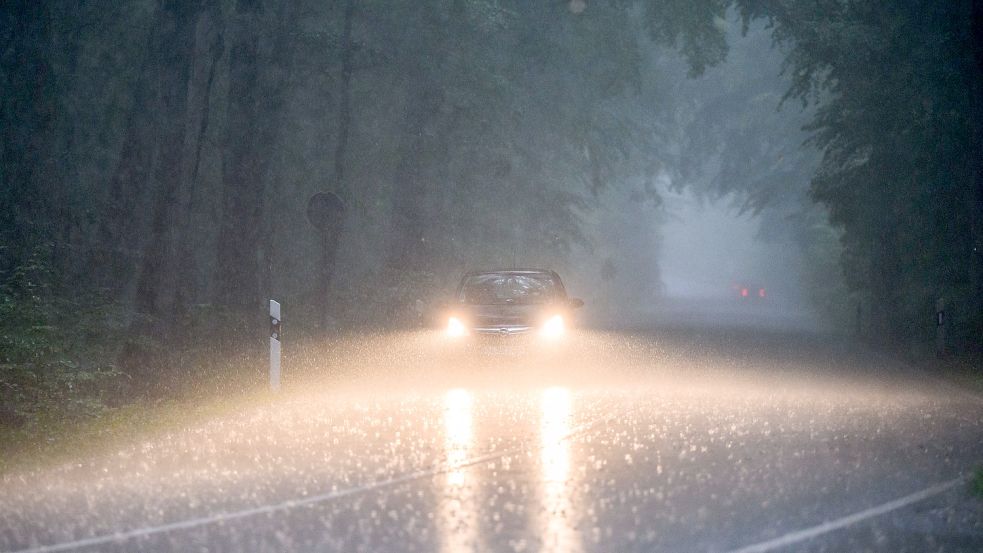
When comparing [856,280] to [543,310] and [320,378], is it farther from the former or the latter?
[320,378]

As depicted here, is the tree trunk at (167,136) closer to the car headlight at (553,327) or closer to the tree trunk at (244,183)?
the tree trunk at (244,183)

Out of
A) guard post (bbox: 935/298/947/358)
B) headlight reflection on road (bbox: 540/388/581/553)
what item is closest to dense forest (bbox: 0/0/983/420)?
guard post (bbox: 935/298/947/358)

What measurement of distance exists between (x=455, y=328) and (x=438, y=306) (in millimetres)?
806

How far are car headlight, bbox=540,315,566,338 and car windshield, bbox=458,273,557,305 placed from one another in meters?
0.40

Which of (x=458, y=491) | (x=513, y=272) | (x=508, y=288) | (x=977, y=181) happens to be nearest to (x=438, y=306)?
(x=508, y=288)

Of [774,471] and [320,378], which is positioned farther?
[320,378]

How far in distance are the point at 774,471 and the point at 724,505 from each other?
1.64 metres

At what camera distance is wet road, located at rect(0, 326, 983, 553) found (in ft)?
25.9

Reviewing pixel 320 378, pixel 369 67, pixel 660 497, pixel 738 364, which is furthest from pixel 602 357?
pixel 660 497

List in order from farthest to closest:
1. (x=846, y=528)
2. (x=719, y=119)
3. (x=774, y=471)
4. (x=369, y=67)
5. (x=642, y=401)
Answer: (x=719, y=119)
(x=369, y=67)
(x=642, y=401)
(x=774, y=471)
(x=846, y=528)

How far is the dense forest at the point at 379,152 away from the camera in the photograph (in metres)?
20.4

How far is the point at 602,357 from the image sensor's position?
23.0 m

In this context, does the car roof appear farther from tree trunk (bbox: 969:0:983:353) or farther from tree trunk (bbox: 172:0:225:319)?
tree trunk (bbox: 969:0:983:353)

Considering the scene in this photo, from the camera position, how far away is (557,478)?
32.5 ft
